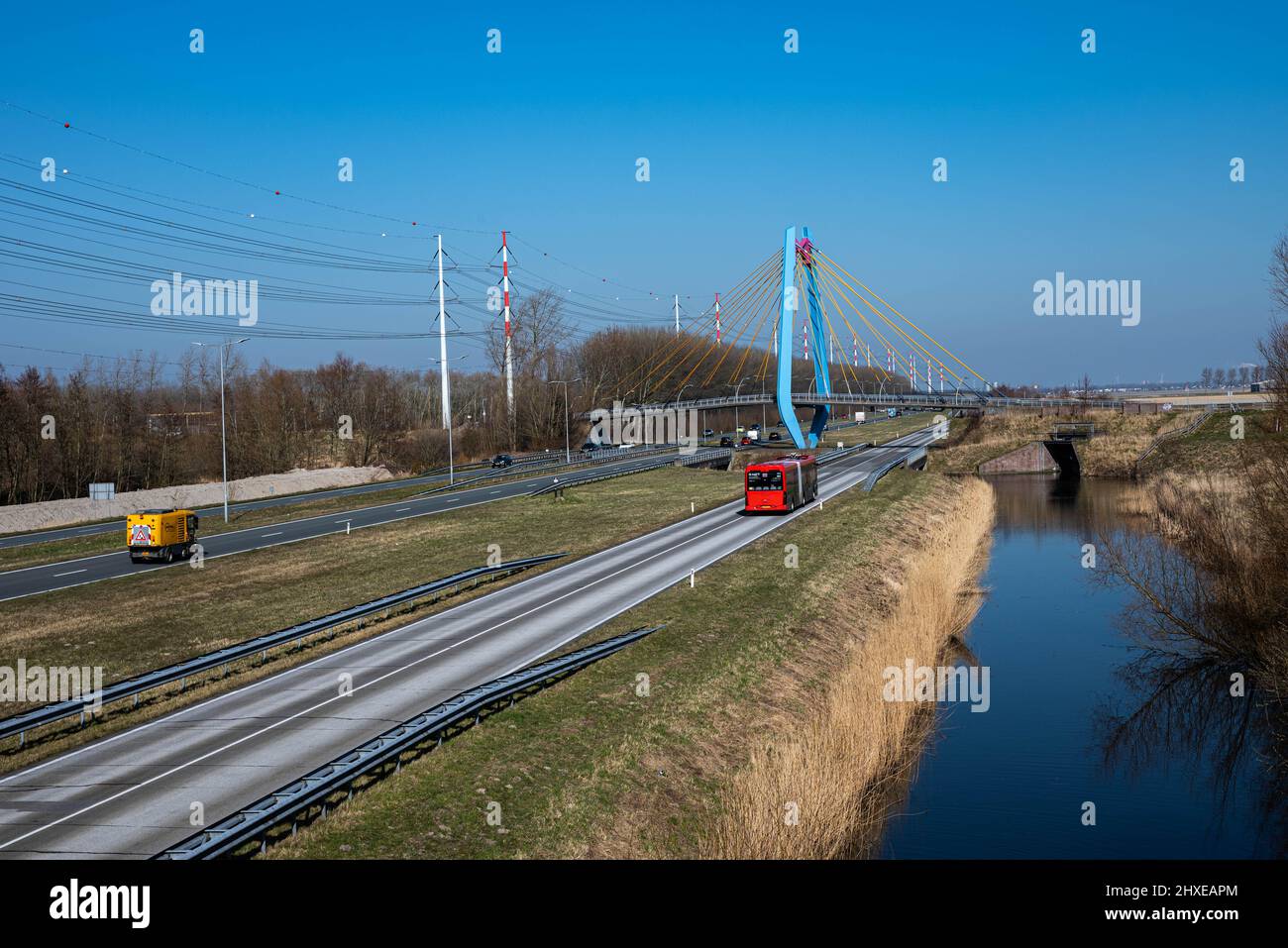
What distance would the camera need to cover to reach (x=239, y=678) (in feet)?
83.7

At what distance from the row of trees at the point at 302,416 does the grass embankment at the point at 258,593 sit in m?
37.9

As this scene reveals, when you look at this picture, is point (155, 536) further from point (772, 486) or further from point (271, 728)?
point (772, 486)

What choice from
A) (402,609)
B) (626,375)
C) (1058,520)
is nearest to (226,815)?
(402,609)

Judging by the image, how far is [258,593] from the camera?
3700 centimetres

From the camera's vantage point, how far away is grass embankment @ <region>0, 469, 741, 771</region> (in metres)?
27.0

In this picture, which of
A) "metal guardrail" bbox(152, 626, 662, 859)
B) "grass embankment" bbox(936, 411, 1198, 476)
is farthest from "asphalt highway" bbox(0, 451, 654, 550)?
"metal guardrail" bbox(152, 626, 662, 859)

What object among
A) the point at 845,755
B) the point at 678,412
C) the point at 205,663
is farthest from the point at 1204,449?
the point at 205,663

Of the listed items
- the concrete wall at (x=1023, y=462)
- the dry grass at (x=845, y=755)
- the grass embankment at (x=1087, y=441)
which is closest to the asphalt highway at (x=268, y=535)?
the dry grass at (x=845, y=755)

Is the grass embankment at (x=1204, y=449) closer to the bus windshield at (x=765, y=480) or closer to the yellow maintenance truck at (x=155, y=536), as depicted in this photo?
the bus windshield at (x=765, y=480)

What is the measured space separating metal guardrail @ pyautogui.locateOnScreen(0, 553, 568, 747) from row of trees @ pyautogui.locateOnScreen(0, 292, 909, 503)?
5411 cm

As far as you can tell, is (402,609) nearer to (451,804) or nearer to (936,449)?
(451,804)

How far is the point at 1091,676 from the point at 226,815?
26888 millimetres

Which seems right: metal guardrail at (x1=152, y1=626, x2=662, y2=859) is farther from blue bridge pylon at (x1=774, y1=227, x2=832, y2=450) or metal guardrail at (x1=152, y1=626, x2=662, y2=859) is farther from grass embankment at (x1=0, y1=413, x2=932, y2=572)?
blue bridge pylon at (x1=774, y1=227, x2=832, y2=450)

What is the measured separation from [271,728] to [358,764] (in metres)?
4.45
